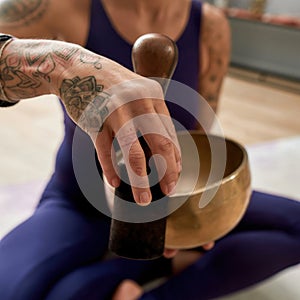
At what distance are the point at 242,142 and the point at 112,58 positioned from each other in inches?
45.8

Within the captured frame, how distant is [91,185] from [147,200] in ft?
1.00

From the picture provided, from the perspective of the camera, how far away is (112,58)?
91 cm

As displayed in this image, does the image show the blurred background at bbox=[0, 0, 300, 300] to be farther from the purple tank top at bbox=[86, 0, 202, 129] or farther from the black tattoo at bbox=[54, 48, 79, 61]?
the black tattoo at bbox=[54, 48, 79, 61]

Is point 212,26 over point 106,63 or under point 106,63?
under

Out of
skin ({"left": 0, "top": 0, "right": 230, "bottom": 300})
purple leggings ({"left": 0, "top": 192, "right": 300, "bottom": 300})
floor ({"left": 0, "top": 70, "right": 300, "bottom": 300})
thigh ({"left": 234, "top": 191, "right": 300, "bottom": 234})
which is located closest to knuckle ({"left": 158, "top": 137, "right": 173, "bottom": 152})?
skin ({"left": 0, "top": 0, "right": 230, "bottom": 300})

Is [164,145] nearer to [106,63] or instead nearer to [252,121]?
[106,63]

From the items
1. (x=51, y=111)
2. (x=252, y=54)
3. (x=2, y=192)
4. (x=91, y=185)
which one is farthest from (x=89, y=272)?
(x=252, y=54)

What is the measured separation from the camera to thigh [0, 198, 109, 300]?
751mm

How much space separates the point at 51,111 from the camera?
228 centimetres

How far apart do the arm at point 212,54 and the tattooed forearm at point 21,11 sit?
0.35 metres

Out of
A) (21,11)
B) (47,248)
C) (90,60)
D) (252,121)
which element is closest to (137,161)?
(90,60)

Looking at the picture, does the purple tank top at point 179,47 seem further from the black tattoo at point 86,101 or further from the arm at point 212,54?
the black tattoo at point 86,101

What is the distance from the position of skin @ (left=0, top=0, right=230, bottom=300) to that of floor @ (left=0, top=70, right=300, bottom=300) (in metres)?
0.52

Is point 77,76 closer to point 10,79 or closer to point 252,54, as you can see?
point 10,79
